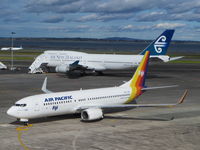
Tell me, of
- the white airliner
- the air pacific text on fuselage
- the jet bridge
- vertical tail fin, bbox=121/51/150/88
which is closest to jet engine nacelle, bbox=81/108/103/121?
the white airliner

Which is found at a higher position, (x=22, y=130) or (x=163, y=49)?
(x=163, y=49)

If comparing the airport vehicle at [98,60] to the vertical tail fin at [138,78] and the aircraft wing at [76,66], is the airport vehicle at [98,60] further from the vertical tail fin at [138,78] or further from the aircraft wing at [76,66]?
the vertical tail fin at [138,78]

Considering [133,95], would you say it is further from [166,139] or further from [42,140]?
[42,140]

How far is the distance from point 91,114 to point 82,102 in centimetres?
180

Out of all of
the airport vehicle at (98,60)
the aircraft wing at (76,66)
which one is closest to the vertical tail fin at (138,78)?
the airport vehicle at (98,60)

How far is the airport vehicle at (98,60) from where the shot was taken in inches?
2901

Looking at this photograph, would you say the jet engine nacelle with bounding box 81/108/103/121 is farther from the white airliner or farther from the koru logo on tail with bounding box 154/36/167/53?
the koru logo on tail with bounding box 154/36/167/53

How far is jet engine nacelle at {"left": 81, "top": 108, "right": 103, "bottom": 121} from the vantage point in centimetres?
3347

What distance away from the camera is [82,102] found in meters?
34.7

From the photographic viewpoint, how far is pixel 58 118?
35.7m

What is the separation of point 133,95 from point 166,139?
10.9m

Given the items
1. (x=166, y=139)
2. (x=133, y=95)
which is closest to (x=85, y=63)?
(x=133, y=95)

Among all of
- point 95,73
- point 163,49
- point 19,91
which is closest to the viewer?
point 19,91

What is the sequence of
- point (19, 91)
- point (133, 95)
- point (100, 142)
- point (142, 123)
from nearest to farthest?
point (100, 142)
point (142, 123)
point (133, 95)
point (19, 91)
